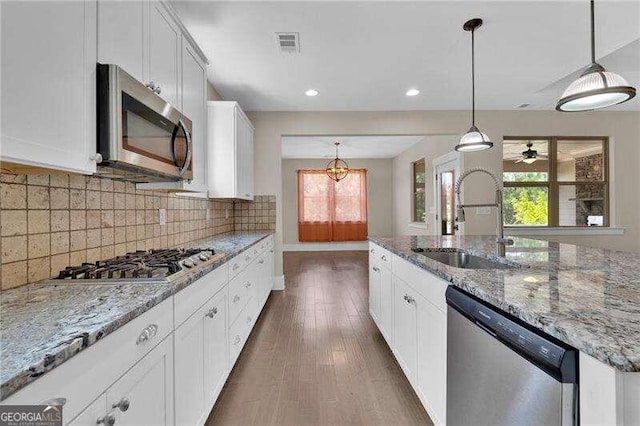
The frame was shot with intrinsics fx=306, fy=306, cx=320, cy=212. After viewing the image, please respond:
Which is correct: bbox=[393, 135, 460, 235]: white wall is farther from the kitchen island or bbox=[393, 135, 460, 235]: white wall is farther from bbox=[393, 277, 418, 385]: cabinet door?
the kitchen island

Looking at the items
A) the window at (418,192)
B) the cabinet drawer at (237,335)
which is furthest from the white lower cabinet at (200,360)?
the window at (418,192)

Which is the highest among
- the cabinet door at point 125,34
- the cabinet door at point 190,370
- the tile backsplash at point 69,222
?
the cabinet door at point 125,34

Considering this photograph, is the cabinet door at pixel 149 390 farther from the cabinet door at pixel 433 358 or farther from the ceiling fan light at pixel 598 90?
the ceiling fan light at pixel 598 90

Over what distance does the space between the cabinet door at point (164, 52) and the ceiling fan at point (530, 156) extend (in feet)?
16.3

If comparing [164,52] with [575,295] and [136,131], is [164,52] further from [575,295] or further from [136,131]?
[575,295]

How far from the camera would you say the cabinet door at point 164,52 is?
1.58 m

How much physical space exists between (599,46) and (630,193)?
306 cm

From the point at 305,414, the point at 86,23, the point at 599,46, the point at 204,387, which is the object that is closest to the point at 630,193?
the point at 599,46

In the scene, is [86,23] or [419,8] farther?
[419,8]

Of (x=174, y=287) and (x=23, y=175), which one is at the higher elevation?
(x=23, y=175)

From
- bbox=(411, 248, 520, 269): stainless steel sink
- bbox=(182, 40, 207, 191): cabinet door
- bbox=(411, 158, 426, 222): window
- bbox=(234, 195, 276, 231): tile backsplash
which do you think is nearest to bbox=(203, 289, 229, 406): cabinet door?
bbox=(182, 40, 207, 191): cabinet door

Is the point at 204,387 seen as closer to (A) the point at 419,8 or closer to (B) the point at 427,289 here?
(B) the point at 427,289

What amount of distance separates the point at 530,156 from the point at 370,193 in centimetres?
439

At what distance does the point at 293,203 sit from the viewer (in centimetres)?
852
